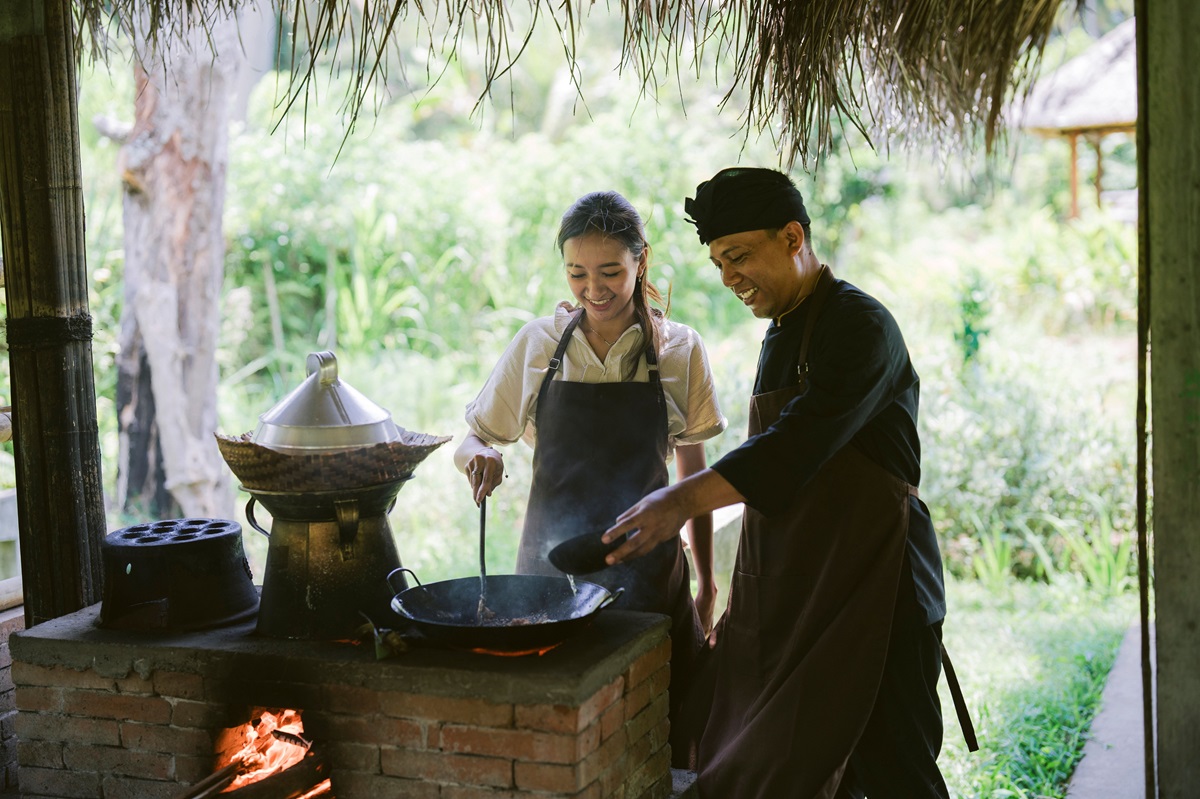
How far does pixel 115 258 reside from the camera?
920 centimetres

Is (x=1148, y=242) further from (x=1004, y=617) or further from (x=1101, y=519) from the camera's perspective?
(x=1101, y=519)

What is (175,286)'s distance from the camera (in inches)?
291

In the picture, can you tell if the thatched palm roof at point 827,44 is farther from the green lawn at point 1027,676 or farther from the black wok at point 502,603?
the green lawn at point 1027,676

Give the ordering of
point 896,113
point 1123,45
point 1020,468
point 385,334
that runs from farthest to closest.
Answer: point 1123,45
point 385,334
point 1020,468
point 896,113

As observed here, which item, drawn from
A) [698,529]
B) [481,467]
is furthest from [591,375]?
[698,529]

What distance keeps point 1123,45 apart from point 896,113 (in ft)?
30.2

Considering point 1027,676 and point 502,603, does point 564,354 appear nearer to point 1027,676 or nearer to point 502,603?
point 502,603

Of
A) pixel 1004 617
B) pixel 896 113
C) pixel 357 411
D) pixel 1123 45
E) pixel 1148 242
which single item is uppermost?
pixel 1123 45

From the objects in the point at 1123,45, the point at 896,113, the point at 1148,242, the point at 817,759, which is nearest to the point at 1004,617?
the point at 896,113

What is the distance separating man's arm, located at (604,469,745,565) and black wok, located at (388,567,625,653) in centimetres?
22

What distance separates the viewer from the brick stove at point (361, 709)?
259 centimetres

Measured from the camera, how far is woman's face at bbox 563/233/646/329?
10.6 feet

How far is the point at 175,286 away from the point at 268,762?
17.1 ft

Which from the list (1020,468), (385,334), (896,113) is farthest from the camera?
(385,334)
